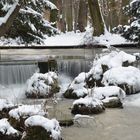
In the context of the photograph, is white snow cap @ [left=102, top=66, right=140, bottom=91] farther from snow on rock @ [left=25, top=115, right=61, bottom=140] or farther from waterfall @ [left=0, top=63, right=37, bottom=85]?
snow on rock @ [left=25, top=115, right=61, bottom=140]

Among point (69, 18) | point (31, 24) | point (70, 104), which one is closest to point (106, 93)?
point (70, 104)

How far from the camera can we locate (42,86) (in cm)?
Answer: 1388

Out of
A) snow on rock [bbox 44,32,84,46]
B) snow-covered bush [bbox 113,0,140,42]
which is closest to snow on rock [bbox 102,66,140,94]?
snow-covered bush [bbox 113,0,140,42]

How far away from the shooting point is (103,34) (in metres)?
23.0

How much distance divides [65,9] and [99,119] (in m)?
26.6

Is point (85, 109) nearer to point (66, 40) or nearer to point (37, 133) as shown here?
point (37, 133)

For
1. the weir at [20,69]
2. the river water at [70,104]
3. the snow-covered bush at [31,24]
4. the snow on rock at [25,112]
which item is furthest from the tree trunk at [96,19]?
the snow on rock at [25,112]

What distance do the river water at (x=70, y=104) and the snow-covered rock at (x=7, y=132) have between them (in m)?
0.99

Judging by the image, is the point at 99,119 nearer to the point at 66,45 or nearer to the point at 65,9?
the point at 66,45

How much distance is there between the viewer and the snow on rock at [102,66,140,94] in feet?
46.2

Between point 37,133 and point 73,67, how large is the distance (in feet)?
27.4

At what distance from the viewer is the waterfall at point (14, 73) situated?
15.5 meters

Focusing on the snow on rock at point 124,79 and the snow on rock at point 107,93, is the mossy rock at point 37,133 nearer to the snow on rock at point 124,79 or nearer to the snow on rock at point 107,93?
the snow on rock at point 107,93

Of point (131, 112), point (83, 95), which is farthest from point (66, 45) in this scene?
point (131, 112)
